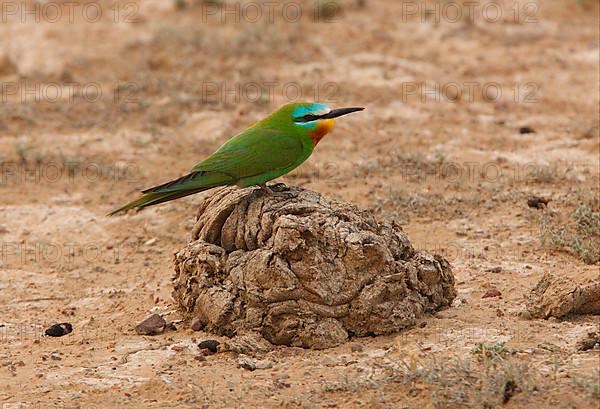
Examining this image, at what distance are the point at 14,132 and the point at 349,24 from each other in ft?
12.3

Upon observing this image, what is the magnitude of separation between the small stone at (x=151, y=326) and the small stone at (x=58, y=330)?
0.41 metres

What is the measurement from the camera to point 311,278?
191 inches

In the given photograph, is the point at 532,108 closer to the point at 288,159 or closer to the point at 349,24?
the point at 349,24

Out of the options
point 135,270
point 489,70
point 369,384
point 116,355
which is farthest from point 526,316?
point 489,70

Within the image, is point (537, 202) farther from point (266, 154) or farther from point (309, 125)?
point (266, 154)

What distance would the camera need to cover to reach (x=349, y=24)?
10.8 metres

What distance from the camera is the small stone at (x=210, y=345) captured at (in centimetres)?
480

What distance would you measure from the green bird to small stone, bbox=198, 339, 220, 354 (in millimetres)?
798

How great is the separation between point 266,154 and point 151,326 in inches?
40.3

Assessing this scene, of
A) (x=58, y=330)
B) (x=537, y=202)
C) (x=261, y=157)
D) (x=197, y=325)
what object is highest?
(x=261, y=157)

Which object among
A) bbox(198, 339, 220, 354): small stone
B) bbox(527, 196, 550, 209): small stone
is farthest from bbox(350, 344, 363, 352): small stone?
bbox(527, 196, 550, 209): small stone

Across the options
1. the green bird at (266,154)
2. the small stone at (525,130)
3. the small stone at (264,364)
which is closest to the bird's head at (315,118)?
the green bird at (266,154)

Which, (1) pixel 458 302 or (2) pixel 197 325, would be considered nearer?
(2) pixel 197 325

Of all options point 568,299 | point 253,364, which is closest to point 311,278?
point 253,364
